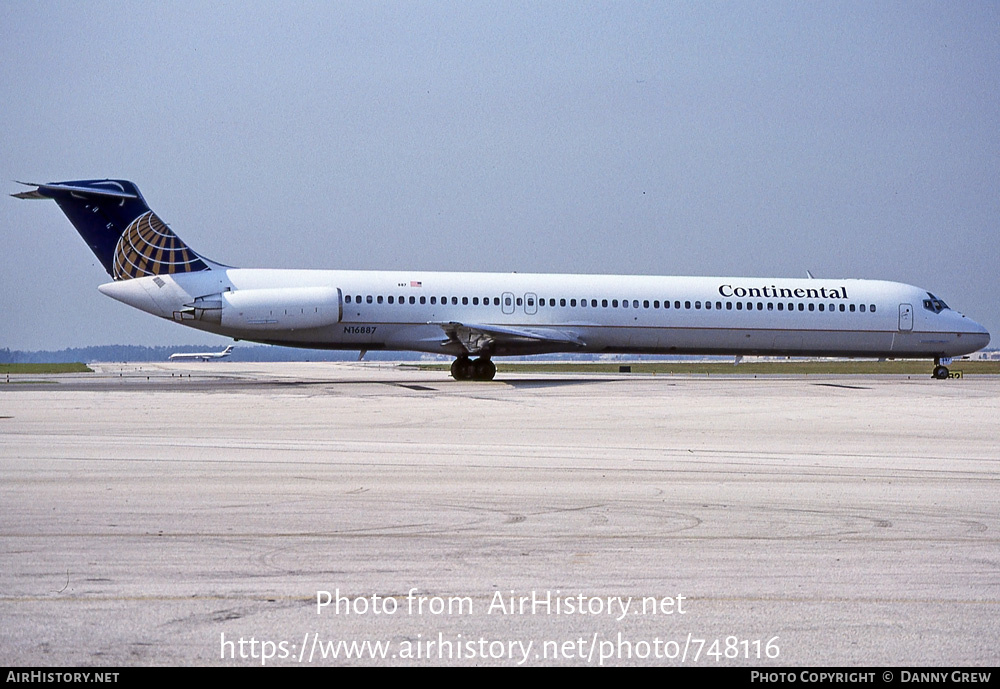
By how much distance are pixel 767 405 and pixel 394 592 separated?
54.5 feet

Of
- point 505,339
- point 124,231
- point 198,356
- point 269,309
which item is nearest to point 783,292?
point 505,339

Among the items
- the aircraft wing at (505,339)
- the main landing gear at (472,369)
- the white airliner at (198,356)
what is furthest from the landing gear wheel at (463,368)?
the white airliner at (198,356)

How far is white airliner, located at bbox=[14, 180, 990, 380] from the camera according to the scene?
30.9 metres

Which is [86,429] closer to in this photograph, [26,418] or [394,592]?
[26,418]

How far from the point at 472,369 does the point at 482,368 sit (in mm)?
377

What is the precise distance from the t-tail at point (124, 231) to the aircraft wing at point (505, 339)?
8.28 meters

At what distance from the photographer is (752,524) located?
7312 millimetres

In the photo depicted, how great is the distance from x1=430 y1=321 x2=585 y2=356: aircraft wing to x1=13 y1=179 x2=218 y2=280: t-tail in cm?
828

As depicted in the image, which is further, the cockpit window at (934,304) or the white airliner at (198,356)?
the white airliner at (198,356)

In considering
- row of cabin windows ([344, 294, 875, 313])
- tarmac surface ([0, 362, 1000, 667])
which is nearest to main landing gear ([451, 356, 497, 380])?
row of cabin windows ([344, 294, 875, 313])

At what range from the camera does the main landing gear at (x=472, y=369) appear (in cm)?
3231

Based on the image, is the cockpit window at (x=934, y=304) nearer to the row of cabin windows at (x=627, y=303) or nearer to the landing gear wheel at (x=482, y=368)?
the row of cabin windows at (x=627, y=303)

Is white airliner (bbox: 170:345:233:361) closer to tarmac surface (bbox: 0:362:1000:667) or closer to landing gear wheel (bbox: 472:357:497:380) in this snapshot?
landing gear wheel (bbox: 472:357:497:380)
